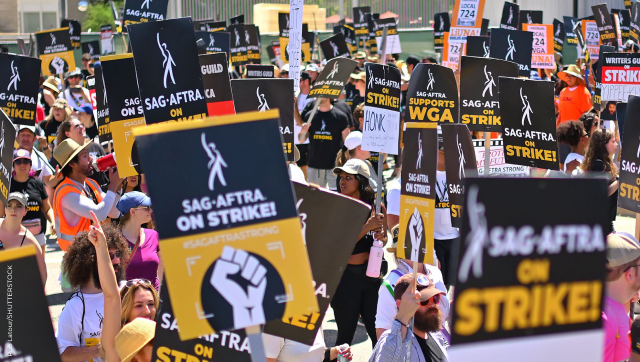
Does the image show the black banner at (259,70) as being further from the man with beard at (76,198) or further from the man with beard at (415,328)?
the man with beard at (415,328)

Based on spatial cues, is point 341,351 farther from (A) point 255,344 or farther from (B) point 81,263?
(A) point 255,344

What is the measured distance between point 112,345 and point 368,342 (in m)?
3.75

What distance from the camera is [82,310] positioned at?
15.3 ft

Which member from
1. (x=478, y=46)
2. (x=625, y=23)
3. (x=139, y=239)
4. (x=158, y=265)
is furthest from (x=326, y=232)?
(x=625, y=23)

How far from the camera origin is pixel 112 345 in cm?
409

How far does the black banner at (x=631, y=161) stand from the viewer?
5703 millimetres

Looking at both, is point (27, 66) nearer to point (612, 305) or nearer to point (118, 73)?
point (118, 73)

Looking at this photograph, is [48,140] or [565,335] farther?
[48,140]

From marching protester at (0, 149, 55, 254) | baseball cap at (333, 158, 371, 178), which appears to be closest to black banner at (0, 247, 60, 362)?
baseball cap at (333, 158, 371, 178)

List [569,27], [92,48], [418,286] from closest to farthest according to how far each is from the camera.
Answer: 1. [418,286]
2. [92,48]
3. [569,27]

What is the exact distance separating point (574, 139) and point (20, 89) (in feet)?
19.3

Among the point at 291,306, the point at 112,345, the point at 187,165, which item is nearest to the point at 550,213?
the point at 291,306

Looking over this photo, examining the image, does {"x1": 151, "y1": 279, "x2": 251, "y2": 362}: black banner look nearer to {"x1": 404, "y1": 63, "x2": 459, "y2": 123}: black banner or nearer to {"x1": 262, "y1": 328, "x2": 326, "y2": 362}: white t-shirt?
{"x1": 262, "y1": 328, "x2": 326, "y2": 362}: white t-shirt

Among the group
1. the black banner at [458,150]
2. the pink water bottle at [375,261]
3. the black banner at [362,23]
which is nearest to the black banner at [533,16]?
the black banner at [362,23]
